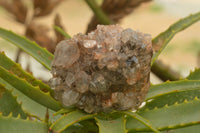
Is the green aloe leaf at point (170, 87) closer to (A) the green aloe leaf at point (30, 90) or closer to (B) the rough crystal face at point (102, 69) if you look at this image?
(B) the rough crystal face at point (102, 69)

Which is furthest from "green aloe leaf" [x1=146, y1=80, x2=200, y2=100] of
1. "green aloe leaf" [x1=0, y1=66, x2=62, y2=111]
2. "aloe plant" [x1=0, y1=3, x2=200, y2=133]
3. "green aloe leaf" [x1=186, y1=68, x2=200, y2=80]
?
"green aloe leaf" [x1=0, y1=66, x2=62, y2=111]

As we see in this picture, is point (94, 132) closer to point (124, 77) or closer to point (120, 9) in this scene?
point (124, 77)

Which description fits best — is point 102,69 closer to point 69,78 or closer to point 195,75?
point 69,78

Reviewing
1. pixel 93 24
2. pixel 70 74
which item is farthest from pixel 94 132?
pixel 93 24

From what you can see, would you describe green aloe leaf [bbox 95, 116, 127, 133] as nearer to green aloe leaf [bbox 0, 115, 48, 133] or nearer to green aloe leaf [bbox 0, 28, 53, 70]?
green aloe leaf [bbox 0, 115, 48, 133]

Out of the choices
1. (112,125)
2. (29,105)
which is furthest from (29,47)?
(112,125)

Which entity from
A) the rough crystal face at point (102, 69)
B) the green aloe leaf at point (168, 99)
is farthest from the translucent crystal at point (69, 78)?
the green aloe leaf at point (168, 99)
